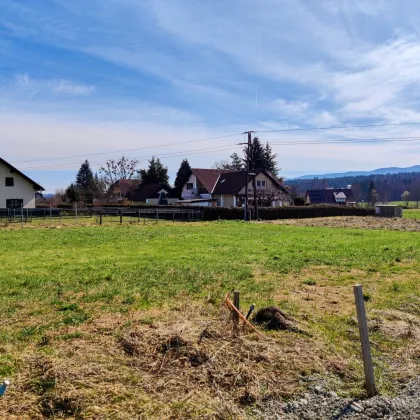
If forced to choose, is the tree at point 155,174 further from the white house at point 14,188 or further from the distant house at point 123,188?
the white house at point 14,188

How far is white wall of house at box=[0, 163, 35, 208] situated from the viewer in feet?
144

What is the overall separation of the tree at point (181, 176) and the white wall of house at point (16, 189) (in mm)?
25524

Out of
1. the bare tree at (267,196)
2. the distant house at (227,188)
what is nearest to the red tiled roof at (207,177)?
the distant house at (227,188)

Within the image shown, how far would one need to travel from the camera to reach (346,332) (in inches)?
216

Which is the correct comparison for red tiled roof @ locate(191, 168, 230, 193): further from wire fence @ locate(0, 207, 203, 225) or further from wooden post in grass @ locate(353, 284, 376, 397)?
wooden post in grass @ locate(353, 284, 376, 397)

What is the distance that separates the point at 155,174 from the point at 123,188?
9.22m

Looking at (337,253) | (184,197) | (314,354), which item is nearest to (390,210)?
(184,197)

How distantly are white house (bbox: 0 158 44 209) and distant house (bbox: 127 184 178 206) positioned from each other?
21.1 metres

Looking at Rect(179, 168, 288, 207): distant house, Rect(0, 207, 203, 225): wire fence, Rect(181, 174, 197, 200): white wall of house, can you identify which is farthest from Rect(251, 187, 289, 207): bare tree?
Rect(0, 207, 203, 225): wire fence

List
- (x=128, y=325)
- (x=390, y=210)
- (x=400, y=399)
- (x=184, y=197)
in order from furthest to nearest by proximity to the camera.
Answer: (x=184, y=197)
(x=390, y=210)
(x=128, y=325)
(x=400, y=399)

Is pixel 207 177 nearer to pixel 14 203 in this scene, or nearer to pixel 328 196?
pixel 14 203

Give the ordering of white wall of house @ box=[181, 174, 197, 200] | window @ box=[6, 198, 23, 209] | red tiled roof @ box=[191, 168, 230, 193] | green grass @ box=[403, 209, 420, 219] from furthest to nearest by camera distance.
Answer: white wall of house @ box=[181, 174, 197, 200], red tiled roof @ box=[191, 168, 230, 193], window @ box=[6, 198, 23, 209], green grass @ box=[403, 209, 420, 219]

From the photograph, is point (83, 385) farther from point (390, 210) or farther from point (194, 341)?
point (390, 210)

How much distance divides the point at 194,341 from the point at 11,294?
4775 millimetres
